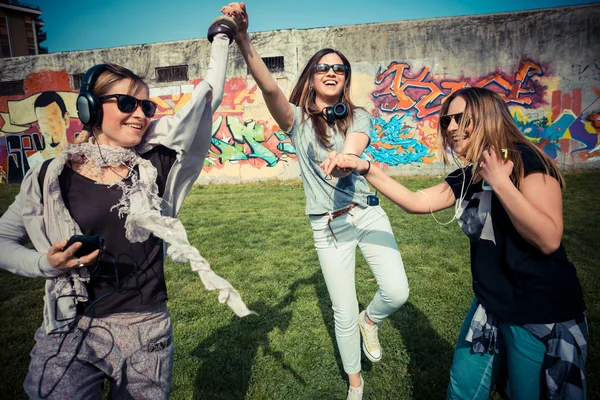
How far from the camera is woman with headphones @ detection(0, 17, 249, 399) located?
151 cm

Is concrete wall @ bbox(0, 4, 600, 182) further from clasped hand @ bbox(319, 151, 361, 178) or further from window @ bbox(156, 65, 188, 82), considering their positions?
clasped hand @ bbox(319, 151, 361, 178)

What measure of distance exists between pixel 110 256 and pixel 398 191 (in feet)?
5.21

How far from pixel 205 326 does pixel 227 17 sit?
3.04 metres

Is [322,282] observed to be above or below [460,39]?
below

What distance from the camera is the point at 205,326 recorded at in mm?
3600

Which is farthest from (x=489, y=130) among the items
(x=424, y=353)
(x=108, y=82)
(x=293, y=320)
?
(x=293, y=320)

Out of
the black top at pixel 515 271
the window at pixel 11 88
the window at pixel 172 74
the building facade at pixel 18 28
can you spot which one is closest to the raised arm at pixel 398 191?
the black top at pixel 515 271

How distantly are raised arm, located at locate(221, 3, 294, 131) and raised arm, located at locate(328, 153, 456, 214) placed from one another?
2.62ft

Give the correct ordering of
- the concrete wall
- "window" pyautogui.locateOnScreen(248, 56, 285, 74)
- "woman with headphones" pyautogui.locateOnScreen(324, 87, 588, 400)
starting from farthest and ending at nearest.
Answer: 1. "window" pyautogui.locateOnScreen(248, 56, 285, 74)
2. the concrete wall
3. "woman with headphones" pyautogui.locateOnScreen(324, 87, 588, 400)

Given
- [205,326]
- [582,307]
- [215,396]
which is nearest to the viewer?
[582,307]

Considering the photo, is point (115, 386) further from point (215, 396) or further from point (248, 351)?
point (248, 351)

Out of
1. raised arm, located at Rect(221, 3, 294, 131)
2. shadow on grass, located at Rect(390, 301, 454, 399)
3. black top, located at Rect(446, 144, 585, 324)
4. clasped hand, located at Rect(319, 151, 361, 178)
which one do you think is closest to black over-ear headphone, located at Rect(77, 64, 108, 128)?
raised arm, located at Rect(221, 3, 294, 131)

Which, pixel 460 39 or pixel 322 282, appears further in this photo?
pixel 460 39

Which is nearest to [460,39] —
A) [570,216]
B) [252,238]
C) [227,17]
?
[570,216]
